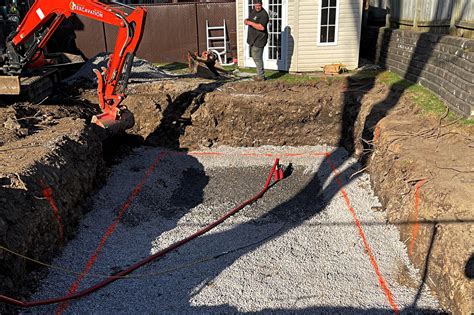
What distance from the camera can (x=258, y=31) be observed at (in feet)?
35.9

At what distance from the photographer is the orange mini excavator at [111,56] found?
292 inches

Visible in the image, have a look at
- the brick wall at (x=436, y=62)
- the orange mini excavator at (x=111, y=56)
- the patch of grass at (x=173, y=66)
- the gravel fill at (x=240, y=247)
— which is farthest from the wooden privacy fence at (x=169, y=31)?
the gravel fill at (x=240, y=247)

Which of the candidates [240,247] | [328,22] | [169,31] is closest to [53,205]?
[240,247]

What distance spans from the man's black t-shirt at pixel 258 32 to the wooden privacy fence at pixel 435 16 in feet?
13.1

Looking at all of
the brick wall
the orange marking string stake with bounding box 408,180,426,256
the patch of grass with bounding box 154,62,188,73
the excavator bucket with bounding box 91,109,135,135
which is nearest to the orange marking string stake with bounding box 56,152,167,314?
the excavator bucket with bounding box 91,109,135,135

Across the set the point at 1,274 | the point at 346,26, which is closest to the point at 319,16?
the point at 346,26

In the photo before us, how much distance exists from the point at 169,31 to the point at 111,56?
6762 millimetres

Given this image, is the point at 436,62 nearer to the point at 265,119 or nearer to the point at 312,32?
the point at 265,119

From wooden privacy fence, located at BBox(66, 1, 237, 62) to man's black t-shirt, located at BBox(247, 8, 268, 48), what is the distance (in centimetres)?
365

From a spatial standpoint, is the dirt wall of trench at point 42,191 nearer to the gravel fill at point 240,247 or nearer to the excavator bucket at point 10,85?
the gravel fill at point 240,247

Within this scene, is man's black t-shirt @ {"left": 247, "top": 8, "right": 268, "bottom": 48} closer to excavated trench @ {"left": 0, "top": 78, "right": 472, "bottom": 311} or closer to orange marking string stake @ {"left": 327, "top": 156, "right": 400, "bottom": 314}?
excavated trench @ {"left": 0, "top": 78, "right": 472, "bottom": 311}

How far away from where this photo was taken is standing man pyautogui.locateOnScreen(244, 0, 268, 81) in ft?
35.4

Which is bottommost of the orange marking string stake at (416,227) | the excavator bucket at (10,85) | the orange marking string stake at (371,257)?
the orange marking string stake at (371,257)

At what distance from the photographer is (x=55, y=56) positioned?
12.0 m
